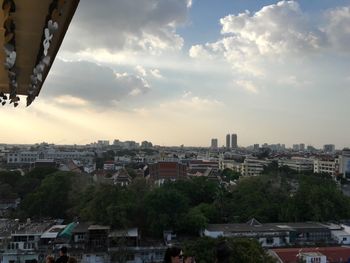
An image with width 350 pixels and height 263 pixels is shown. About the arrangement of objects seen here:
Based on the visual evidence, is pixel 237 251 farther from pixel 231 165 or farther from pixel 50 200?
pixel 231 165

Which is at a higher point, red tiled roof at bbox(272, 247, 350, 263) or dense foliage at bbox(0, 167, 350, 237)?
dense foliage at bbox(0, 167, 350, 237)

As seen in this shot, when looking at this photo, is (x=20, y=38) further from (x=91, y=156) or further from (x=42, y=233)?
(x=91, y=156)

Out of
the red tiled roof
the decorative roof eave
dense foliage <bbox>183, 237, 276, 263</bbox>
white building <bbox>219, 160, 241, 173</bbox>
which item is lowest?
the red tiled roof

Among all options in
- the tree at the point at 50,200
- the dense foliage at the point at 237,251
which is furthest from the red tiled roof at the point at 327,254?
the tree at the point at 50,200

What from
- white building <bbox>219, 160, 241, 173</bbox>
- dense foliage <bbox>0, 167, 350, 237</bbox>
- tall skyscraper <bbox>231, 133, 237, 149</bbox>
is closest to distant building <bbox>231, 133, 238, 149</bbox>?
tall skyscraper <bbox>231, 133, 237, 149</bbox>

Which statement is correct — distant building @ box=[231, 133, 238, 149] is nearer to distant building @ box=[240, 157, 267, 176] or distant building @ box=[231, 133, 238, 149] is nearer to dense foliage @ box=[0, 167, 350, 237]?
distant building @ box=[240, 157, 267, 176]

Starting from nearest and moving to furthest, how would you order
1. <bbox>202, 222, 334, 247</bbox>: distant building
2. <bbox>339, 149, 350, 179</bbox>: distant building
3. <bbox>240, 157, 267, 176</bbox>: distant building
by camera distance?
<bbox>202, 222, 334, 247</bbox>: distant building < <bbox>339, 149, 350, 179</bbox>: distant building < <bbox>240, 157, 267, 176</bbox>: distant building

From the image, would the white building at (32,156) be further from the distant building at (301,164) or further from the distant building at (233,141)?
the distant building at (233,141)

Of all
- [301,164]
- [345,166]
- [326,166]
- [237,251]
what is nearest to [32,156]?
[301,164]

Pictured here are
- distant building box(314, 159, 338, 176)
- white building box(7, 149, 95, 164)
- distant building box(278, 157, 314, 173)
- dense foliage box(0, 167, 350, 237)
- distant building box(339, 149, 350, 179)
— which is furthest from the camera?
white building box(7, 149, 95, 164)
